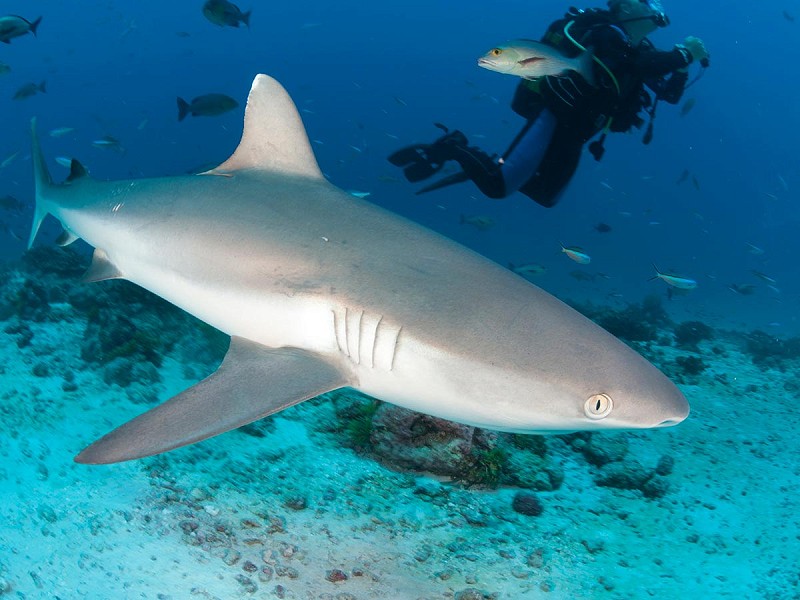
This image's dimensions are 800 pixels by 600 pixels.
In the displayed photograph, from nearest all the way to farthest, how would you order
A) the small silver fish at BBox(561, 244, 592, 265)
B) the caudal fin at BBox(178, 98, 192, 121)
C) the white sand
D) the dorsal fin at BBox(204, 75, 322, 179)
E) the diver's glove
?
the white sand → the dorsal fin at BBox(204, 75, 322, 179) → the diver's glove → the small silver fish at BBox(561, 244, 592, 265) → the caudal fin at BBox(178, 98, 192, 121)

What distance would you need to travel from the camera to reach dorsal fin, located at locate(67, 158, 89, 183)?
14.0 ft

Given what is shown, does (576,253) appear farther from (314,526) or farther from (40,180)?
(40,180)

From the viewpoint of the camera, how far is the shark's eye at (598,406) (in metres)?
1.87

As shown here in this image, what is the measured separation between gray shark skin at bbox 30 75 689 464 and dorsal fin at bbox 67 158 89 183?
1.38 meters

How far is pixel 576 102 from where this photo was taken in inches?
253

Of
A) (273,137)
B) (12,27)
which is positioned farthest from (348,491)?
(12,27)

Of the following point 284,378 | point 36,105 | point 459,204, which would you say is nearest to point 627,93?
point 284,378

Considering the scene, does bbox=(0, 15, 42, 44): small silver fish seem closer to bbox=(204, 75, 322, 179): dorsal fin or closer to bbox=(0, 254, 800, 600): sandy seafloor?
bbox=(0, 254, 800, 600): sandy seafloor

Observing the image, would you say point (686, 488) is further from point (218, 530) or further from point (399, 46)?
point (399, 46)

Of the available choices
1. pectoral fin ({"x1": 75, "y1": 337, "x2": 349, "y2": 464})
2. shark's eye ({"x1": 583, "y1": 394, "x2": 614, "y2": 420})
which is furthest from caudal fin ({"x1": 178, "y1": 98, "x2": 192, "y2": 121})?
shark's eye ({"x1": 583, "y1": 394, "x2": 614, "y2": 420})

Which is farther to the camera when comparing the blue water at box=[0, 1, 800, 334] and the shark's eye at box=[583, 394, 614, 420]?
the blue water at box=[0, 1, 800, 334]

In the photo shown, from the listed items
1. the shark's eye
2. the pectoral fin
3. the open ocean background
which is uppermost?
the shark's eye

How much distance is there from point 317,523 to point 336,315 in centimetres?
164

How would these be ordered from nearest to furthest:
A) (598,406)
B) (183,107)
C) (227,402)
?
(598,406), (227,402), (183,107)
